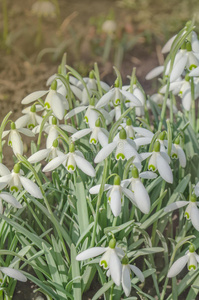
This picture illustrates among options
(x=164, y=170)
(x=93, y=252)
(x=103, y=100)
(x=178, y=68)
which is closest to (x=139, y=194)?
(x=164, y=170)

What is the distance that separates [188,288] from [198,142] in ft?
2.28

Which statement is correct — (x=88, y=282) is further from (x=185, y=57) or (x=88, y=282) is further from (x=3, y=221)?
(x=185, y=57)

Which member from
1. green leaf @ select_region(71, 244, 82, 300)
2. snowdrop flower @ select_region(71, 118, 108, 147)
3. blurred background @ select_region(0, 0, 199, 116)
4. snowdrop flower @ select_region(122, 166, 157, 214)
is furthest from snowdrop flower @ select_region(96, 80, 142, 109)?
blurred background @ select_region(0, 0, 199, 116)

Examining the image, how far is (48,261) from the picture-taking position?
80.9 inches

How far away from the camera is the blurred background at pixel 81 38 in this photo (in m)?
4.11

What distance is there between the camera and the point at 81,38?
176 inches

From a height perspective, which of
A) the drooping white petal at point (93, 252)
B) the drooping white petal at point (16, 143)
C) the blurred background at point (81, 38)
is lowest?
the drooping white petal at point (93, 252)

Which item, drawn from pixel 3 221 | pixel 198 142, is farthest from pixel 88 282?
pixel 198 142

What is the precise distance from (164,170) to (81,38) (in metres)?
2.82

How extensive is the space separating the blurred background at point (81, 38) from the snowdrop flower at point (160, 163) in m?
1.93

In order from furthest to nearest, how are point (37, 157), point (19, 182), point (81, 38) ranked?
point (81, 38)
point (37, 157)
point (19, 182)

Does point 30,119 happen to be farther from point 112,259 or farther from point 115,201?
point 112,259

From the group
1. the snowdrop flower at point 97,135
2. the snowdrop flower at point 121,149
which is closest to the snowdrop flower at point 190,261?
the snowdrop flower at point 121,149

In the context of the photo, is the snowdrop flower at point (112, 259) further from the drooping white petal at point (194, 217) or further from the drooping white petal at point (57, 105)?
the drooping white petal at point (57, 105)
